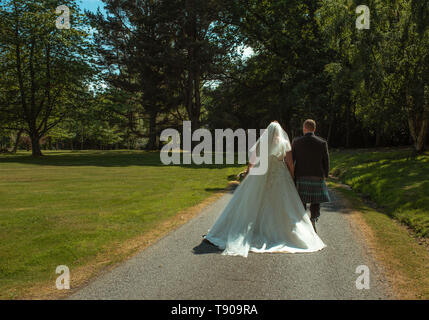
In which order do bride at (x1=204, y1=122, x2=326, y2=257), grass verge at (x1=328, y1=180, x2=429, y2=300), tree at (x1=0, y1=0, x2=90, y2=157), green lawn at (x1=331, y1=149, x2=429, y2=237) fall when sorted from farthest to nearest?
1. tree at (x1=0, y1=0, x2=90, y2=157)
2. green lawn at (x1=331, y1=149, x2=429, y2=237)
3. bride at (x1=204, y1=122, x2=326, y2=257)
4. grass verge at (x1=328, y1=180, x2=429, y2=300)

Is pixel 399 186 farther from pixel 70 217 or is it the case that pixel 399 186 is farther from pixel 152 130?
pixel 152 130

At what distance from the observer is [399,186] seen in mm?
12477

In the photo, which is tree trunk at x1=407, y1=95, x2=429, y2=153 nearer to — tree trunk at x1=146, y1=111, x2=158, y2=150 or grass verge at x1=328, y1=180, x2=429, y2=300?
grass verge at x1=328, y1=180, x2=429, y2=300

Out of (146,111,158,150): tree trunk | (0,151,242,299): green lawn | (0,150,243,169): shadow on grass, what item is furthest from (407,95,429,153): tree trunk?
(146,111,158,150): tree trunk

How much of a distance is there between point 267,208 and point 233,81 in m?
31.4

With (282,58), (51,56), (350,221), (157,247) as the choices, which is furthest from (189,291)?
(51,56)

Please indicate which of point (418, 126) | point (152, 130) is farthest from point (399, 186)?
point (152, 130)

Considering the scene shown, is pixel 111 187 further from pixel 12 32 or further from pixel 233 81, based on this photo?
pixel 12 32

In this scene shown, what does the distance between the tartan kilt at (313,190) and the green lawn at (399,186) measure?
274 cm

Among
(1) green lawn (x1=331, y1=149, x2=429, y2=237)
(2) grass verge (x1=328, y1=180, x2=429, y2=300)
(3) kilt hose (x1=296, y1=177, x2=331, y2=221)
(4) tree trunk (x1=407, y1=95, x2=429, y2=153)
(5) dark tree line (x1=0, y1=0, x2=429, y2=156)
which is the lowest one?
(2) grass verge (x1=328, y1=180, x2=429, y2=300)

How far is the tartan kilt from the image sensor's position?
6.88m

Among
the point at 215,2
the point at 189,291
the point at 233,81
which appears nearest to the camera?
the point at 189,291

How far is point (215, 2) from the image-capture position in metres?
33.8

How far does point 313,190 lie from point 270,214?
1068 mm
